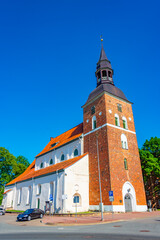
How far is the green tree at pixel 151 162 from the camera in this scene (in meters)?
30.4

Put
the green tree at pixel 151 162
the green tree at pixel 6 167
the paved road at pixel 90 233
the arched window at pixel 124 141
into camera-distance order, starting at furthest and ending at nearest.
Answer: the green tree at pixel 6 167
the green tree at pixel 151 162
the arched window at pixel 124 141
the paved road at pixel 90 233

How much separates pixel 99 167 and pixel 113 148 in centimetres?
328

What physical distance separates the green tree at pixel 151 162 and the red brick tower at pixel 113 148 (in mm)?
4563

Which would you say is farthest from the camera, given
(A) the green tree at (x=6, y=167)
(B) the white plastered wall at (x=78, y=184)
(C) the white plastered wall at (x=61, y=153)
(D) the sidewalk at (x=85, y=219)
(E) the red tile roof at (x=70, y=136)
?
(A) the green tree at (x=6, y=167)

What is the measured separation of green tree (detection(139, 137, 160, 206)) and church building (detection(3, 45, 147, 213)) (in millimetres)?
4499

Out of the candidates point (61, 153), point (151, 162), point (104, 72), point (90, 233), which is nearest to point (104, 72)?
point (104, 72)

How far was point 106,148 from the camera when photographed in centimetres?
2483

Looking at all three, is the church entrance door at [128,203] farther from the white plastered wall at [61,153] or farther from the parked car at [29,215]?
the parked car at [29,215]

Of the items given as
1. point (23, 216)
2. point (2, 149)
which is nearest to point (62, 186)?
point (23, 216)

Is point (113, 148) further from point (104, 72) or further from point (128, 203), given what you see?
point (104, 72)

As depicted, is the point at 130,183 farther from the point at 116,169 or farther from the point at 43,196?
the point at 43,196

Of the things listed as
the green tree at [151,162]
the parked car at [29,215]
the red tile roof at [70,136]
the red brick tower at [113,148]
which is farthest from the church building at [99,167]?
the green tree at [151,162]

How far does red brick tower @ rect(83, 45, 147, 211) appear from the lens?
23.4 metres

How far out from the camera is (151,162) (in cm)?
3125
